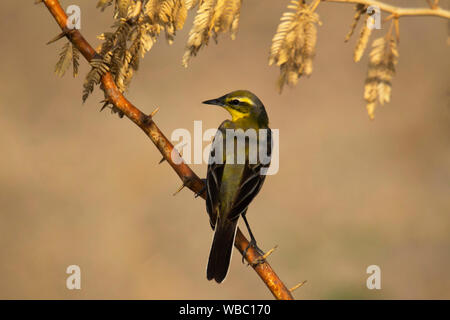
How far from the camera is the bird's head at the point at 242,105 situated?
246 inches

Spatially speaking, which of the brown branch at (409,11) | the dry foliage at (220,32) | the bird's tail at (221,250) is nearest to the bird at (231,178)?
the bird's tail at (221,250)

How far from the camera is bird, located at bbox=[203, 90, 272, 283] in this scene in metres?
5.07

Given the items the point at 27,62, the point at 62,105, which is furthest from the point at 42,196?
the point at 27,62

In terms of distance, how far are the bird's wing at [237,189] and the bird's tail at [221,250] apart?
89mm

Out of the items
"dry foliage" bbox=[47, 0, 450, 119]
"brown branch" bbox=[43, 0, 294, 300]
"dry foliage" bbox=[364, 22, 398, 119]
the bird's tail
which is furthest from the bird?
"dry foliage" bbox=[364, 22, 398, 119]

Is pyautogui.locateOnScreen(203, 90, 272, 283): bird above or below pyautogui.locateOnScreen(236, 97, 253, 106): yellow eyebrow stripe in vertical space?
below

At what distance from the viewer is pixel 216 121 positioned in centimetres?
1367

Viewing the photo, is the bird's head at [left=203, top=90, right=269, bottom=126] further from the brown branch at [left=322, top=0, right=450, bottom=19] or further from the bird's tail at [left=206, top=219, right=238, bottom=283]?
the brown branch at [left=322, top=0, right=450, bottom=19]

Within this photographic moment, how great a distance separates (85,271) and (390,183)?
6597mm

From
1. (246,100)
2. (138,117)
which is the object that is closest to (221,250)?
(138,117)

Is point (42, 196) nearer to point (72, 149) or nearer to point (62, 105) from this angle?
point (72, 149)

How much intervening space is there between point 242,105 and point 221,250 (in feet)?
6.04

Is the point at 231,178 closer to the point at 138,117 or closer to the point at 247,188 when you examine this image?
the point at 247,188

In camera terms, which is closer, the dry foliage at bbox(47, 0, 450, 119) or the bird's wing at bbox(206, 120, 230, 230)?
the dry foliage at bbox(47, 0, 450, 119)
